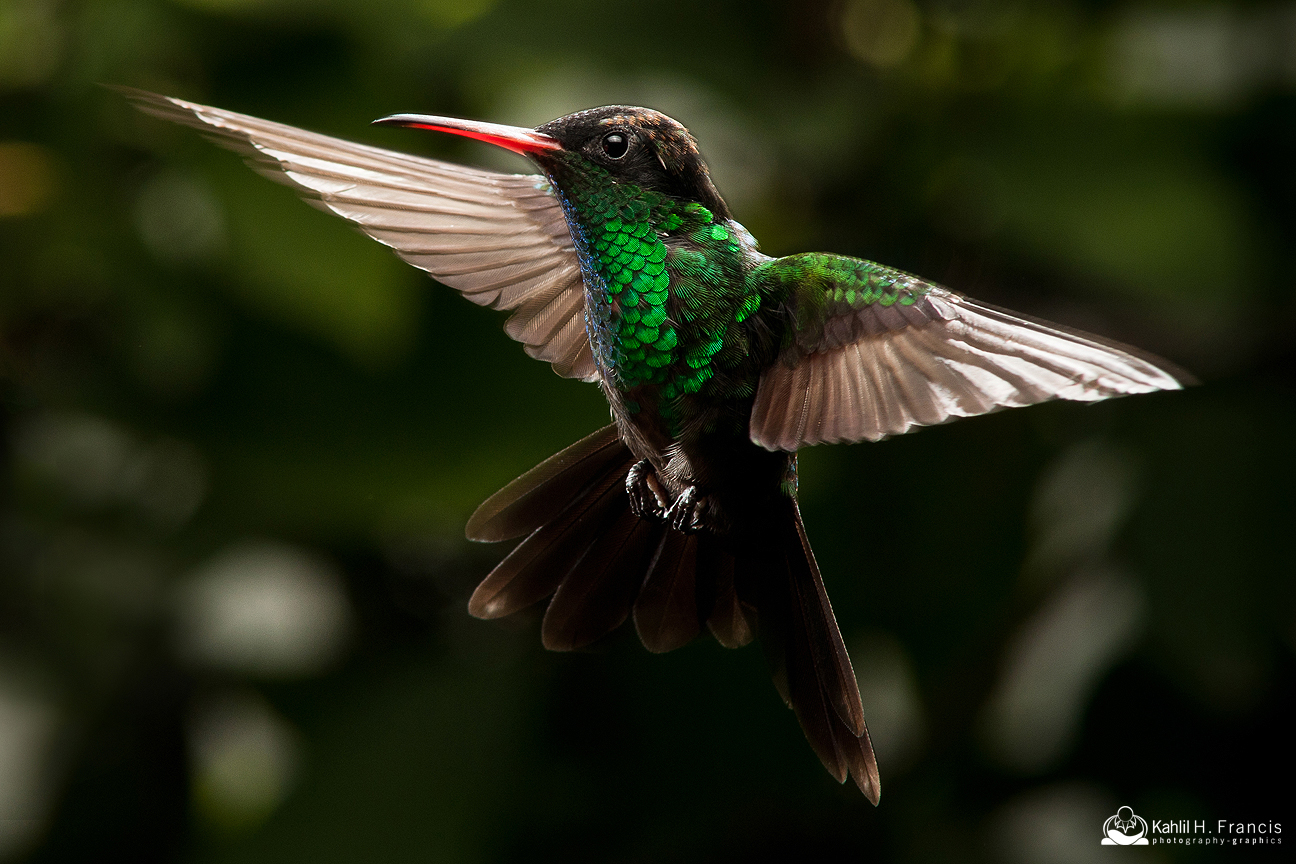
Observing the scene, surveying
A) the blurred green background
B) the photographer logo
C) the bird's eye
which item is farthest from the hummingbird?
the photographer logo

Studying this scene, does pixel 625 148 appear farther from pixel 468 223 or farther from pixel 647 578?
pixel 647 578

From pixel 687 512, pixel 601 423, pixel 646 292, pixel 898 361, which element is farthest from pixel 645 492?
pixel 601 423

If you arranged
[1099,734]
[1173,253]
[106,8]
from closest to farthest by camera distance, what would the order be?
[106,8], [1173,253], [1099,734]

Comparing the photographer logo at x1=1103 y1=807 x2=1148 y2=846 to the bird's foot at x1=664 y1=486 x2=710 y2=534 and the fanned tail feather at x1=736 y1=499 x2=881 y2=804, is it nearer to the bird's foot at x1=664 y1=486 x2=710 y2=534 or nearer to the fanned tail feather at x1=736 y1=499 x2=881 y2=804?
the fanned tail feather at x1=736 y1=499 x2=881 y2=804

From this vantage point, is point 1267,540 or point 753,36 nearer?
point 1267,540

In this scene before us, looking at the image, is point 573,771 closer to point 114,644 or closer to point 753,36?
point 114,644

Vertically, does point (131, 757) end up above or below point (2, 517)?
below

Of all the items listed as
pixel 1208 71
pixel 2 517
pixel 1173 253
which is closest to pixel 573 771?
pixel 2 517

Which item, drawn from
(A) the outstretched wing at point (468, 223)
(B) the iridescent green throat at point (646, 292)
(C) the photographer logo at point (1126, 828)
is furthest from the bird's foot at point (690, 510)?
(C) the photographer logo at point (1126, 828)
